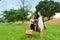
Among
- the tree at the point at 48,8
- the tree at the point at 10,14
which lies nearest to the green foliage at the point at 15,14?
the tree at the point at 10,14

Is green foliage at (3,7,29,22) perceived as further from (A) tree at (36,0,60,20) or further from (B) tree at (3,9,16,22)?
(A) tree at (36,0,60,20)

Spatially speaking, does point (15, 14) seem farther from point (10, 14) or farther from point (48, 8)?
point (48, 8)

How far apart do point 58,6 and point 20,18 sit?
24820 millimetres

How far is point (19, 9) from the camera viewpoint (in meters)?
53.5

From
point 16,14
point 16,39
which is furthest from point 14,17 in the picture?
point 16,39

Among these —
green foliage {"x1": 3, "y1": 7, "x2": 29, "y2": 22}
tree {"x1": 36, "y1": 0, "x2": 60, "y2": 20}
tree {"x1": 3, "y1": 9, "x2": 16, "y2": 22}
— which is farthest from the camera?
tree {"x1": 36, "y1": 0, "x2": 60, "y2": 20}

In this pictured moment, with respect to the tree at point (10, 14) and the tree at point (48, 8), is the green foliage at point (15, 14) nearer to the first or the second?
the tree at point (10, 14)

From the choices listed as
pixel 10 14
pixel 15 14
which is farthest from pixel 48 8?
pixel 15 14

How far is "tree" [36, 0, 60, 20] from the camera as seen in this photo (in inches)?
2832

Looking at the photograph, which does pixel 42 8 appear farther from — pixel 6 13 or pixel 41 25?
pixel 41 25

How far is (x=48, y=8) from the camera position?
239ft

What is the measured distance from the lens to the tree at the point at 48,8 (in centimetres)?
7194

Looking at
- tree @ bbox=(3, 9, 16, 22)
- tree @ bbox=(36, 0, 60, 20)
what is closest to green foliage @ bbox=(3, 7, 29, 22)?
tree @ bbox=(3, 9, 16, 22)

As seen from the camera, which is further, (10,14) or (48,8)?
(48,8)
